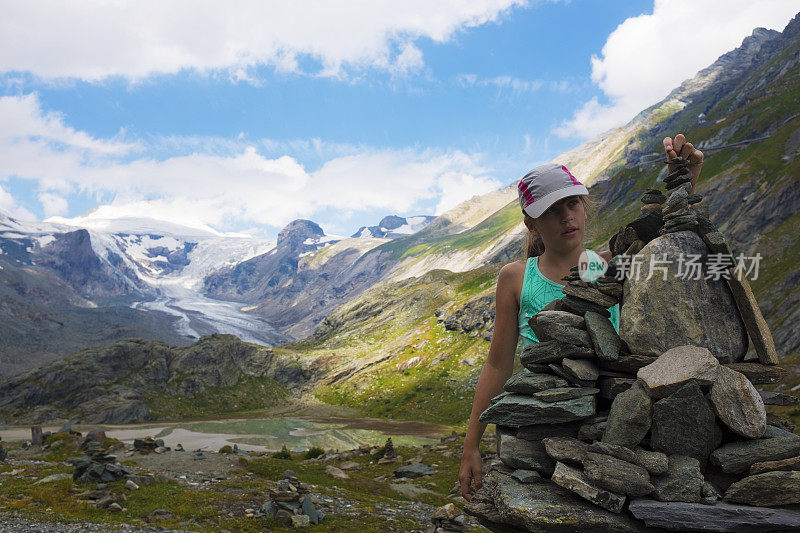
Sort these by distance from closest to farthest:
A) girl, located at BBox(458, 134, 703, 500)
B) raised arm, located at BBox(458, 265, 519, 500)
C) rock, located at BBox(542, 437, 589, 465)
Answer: rock, located at BBox(542, 437, 589, 465) < girl, located at BBox(458, 134, 703, 500) < raised arm, located at BBox(458, 265, 519, 500)

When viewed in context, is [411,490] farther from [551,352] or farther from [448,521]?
[551,352]

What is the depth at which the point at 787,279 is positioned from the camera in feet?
249

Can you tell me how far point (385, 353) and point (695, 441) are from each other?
504 ft

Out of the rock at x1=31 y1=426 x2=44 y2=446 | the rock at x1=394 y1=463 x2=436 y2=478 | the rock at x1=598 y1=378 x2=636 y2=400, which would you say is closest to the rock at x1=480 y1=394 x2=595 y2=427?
the rock at x1=598 y1=378 x2=636 y2=400

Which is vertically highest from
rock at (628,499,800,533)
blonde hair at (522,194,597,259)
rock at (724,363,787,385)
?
blonde hair at (522,194,597,259)

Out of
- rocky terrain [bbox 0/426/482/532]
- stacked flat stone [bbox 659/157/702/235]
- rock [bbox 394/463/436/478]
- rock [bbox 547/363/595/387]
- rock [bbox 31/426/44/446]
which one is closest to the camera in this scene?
rock [bbox 547/363/595/387]

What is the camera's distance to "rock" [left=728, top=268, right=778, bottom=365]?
5.24 m

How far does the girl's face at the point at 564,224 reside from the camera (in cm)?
609

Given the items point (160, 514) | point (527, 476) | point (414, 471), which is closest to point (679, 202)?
point (527, 476)

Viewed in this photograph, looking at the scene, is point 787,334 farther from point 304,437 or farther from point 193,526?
point 304,437

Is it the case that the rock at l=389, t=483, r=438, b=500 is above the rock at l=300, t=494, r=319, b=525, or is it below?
below

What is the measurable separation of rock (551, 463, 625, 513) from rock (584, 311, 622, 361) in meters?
1.44

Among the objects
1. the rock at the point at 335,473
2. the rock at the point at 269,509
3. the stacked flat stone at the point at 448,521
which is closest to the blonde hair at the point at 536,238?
the stacked flat stone at the point at 448,521

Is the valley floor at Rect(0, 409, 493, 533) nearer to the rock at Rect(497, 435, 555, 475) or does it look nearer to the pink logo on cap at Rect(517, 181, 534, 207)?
the rock at Rect(497, 435, 555, 475)
